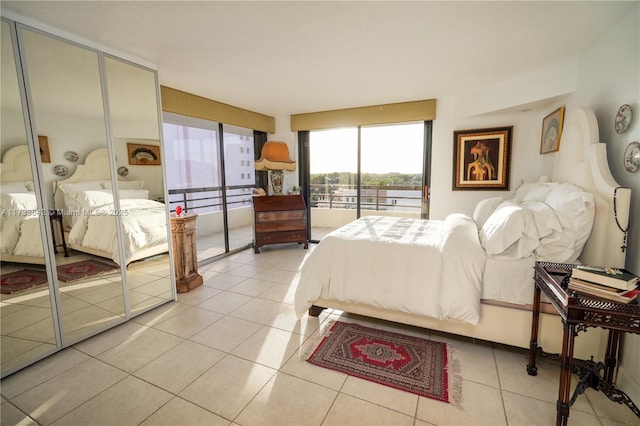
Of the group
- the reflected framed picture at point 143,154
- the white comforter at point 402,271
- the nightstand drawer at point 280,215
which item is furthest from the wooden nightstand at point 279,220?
the white comforter at point 402,271

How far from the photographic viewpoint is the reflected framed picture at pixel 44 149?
1.98 meters

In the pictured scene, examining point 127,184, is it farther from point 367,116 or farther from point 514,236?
point 367,116

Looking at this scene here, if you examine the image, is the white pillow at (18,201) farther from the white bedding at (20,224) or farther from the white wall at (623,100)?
the white wall at (623,100)

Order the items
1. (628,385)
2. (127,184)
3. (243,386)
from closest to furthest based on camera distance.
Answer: (628,385) < (243,386) < (127,184)

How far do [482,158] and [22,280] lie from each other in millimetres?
4756

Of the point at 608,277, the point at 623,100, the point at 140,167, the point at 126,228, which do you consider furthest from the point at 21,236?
the point at 623,100

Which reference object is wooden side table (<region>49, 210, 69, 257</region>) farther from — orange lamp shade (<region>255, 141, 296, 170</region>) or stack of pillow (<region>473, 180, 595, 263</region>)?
stack of pillow (<region>473, 180, 595, 263</region>)

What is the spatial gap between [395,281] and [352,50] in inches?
76.5

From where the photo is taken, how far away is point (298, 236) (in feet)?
15.9

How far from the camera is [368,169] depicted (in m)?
5.00

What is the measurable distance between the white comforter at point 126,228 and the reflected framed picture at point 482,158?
148 inches

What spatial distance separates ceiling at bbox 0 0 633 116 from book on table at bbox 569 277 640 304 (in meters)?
1.68

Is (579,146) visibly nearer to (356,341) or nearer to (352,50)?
(352,50)

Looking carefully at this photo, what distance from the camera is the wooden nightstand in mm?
4660
